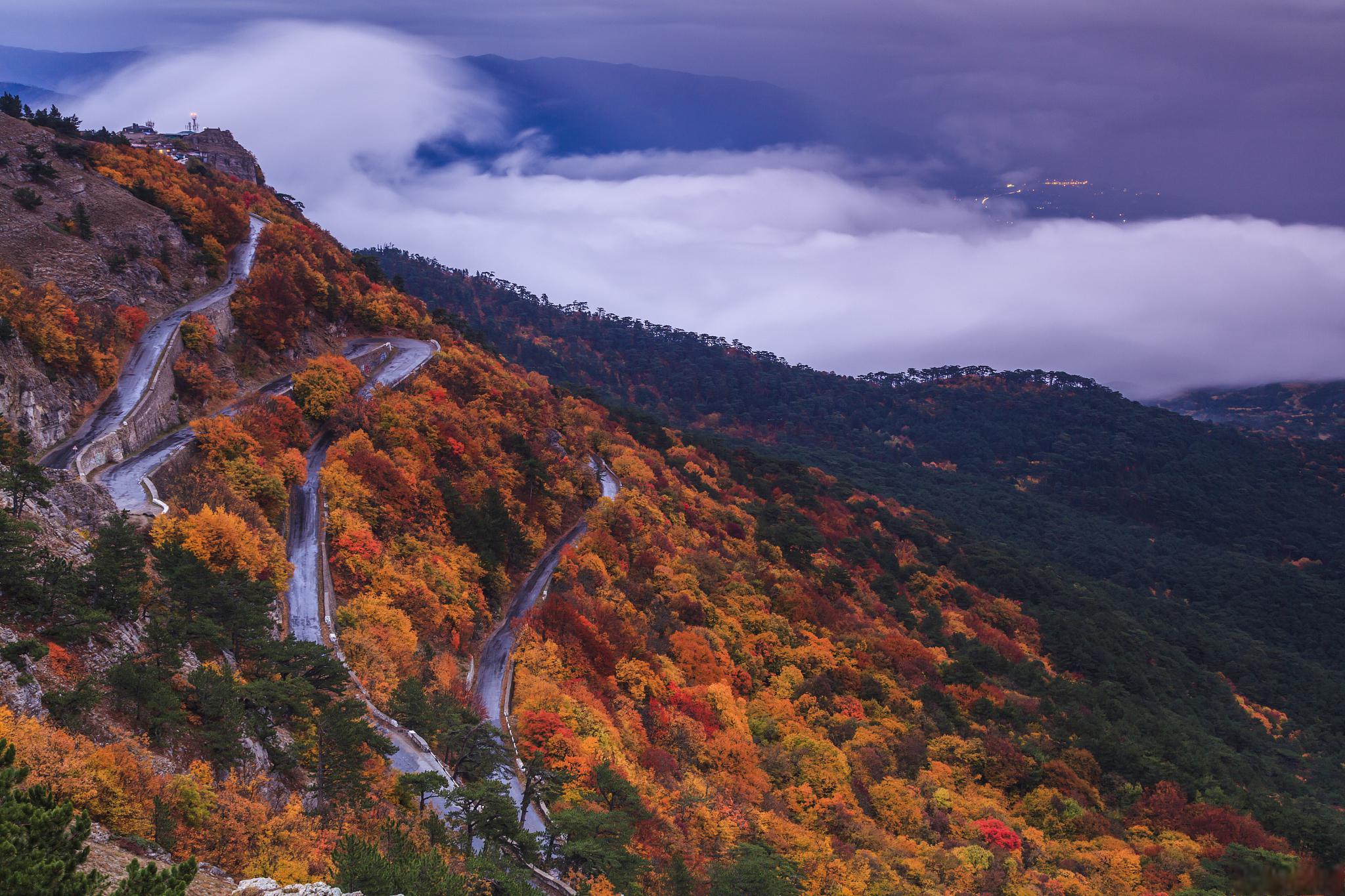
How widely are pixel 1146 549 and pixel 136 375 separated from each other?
151598 millimetres

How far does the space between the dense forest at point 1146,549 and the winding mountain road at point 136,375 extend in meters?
30.8

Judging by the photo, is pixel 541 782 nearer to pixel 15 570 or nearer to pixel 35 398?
pixel 15 570

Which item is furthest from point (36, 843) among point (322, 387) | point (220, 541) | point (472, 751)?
point (322, 387)

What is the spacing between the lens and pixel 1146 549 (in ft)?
466

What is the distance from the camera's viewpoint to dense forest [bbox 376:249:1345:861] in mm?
62094

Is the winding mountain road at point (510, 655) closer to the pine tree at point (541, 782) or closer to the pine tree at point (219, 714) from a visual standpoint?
the pine tree at point (541, 782)

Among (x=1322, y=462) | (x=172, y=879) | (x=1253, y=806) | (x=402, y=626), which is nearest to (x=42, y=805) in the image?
(x=172, y=879)

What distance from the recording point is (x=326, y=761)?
882 inches

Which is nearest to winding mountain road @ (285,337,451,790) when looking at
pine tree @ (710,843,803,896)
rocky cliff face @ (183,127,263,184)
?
pine tree @ (710,843,803,896)

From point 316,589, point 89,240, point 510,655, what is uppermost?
point 89,240

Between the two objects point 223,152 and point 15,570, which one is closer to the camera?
point 15,570

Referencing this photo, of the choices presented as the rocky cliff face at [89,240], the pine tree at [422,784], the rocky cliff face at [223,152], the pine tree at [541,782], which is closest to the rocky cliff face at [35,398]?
the rocky cliff face at [89,240]

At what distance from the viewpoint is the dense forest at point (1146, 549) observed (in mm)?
62094

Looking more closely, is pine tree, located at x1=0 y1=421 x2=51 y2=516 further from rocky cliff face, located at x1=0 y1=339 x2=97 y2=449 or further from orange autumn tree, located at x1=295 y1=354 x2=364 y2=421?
orange autumn tree, located at x1=295 y1=354 x2=364 y2=421
